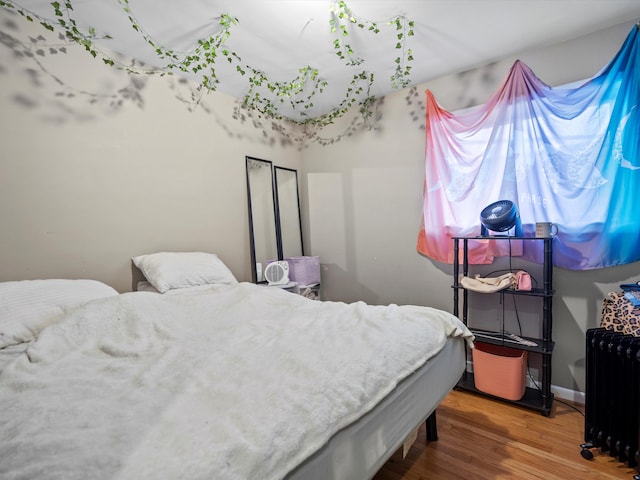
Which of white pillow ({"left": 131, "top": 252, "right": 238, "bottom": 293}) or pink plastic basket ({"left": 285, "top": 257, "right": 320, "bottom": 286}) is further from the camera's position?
pink plastic basket ({"left": 285, "top": 257, "right": 320, "bottom": 286})

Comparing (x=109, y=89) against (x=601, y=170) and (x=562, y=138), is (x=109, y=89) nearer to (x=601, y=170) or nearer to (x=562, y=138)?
(x=562, y=138)

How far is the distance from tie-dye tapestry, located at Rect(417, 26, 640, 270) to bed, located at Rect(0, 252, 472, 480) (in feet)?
4.07

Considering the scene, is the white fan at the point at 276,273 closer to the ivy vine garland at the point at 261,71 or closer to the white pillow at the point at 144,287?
the white pillow at the point at 144,287

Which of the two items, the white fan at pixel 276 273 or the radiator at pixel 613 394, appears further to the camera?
the white fan at pixel 276 273

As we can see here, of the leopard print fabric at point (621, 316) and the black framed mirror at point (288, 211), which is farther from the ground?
the black framed mirror at point (288, 211)

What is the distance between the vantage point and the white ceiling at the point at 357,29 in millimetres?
1783

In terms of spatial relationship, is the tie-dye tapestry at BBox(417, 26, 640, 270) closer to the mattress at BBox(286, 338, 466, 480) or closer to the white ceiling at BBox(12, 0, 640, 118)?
the white ceiling at BBox(12, 0, 640, 118)

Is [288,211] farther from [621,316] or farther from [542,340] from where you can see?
[621,316]

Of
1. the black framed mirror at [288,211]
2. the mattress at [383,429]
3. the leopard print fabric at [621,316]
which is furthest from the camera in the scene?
the black framed mirror at [288,211]

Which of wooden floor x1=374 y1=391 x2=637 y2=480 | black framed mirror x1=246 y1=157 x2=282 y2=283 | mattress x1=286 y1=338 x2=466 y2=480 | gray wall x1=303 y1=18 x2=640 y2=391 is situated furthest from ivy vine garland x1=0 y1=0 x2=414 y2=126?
wooden floor x1=374 y1=391 x2=637 y2=480

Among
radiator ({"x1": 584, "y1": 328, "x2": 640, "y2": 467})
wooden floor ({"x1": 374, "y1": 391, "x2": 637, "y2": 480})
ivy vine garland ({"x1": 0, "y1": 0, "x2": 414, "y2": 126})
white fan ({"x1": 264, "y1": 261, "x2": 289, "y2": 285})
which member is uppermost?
ivy vine garland ({"x1": 0, "y1": 0, "x2": 414, "y2": 126})

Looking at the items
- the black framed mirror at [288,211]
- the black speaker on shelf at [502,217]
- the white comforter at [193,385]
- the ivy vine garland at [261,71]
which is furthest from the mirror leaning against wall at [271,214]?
the black speaker on shelf at [502,217]

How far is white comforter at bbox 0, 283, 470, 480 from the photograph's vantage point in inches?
24.6

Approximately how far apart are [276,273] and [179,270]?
89 cm
